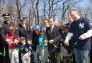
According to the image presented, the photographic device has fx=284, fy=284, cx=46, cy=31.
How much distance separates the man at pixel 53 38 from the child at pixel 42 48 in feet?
0.61

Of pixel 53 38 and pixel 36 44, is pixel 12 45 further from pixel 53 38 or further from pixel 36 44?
pixel 53 38

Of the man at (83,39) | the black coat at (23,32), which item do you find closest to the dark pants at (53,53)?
the black coat at (23,32)

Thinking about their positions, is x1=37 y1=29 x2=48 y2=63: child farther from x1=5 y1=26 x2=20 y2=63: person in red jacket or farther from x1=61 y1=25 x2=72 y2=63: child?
x1=5 y1=26 x2=20 y2=63: person in red jacket

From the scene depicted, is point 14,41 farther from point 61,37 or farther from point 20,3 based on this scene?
point 20,3

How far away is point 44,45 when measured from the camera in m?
9.91

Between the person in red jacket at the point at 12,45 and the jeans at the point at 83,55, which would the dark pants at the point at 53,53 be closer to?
the person in red jacket at the point at 12,45

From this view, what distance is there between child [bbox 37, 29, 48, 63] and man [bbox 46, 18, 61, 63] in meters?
0.19

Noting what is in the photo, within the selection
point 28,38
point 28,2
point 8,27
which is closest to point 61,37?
point 28,38

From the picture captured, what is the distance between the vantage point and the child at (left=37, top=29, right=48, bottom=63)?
9945mm

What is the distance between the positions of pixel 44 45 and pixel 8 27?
54.8 inches

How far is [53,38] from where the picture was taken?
9.66 meters

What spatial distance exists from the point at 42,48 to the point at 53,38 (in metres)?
0.61

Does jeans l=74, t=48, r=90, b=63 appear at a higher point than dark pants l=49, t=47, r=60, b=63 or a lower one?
higher

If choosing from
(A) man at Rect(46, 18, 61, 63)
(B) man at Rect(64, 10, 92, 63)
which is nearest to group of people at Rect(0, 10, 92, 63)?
(A) man at Rect(46, 18, 61, 63)
